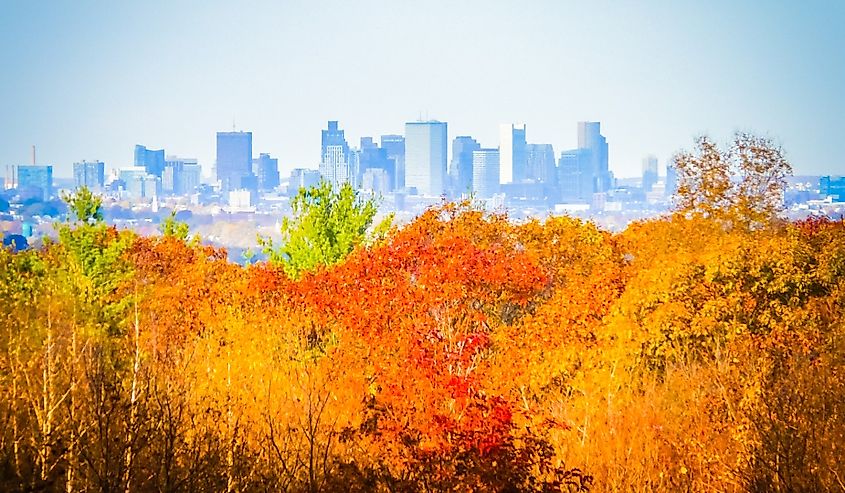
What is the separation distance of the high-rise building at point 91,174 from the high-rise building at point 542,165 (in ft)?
272

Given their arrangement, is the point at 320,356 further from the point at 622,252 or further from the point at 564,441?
the point at 622,252

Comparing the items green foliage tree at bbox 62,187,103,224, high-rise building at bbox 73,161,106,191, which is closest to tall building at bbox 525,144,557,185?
high-rise building at bbox 73,161,106,191

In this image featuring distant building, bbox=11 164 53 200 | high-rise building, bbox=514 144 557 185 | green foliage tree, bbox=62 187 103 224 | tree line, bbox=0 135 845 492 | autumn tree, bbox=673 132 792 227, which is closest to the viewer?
tree line, bbox=0 135 845 492

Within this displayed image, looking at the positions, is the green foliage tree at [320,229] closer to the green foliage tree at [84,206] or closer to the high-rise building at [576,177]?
the green foliage tree at [84,206]

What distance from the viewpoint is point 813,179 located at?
3342 inches

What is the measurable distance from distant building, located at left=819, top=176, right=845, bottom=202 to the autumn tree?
→ 59.8 meters

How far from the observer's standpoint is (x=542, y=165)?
19612 centimetres

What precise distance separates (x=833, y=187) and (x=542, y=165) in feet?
388

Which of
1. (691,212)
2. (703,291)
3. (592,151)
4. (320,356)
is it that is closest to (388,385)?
(320,356)

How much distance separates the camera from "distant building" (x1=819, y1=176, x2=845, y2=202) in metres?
77.8

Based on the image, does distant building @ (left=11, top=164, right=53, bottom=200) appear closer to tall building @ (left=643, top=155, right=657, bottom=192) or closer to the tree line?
tall building @ (left=643, top=155, right=657, bottom=192)

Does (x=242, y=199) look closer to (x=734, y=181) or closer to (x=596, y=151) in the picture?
(x=596, y=151)

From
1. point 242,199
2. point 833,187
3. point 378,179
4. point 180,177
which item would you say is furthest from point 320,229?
point 180,177

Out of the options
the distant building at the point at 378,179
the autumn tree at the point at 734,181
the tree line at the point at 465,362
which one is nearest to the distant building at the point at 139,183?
the distant building at the point at 378,179
